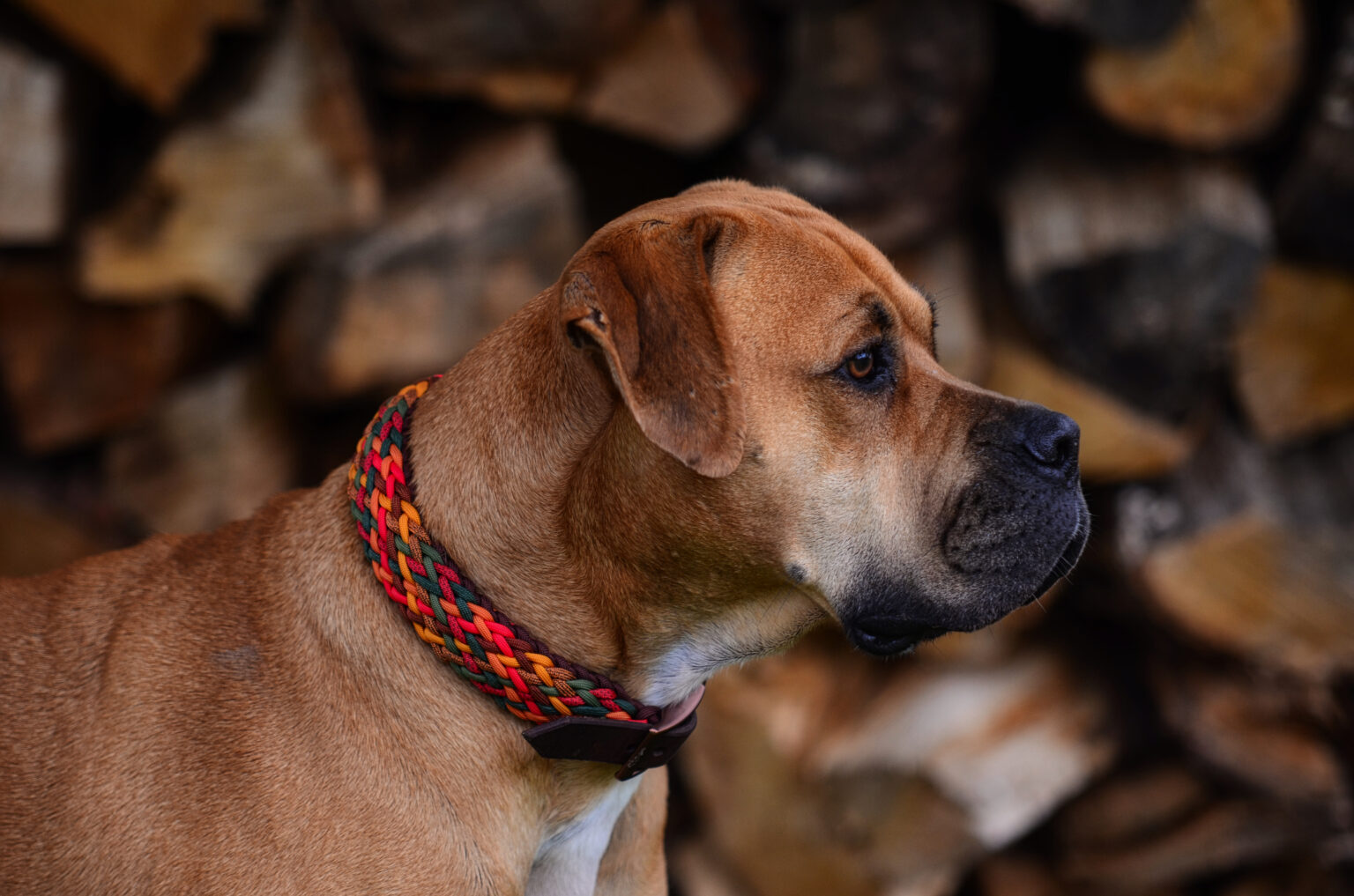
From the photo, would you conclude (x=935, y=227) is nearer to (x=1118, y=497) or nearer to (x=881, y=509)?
(x=1118, y=497)

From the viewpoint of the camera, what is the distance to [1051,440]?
2256 mm

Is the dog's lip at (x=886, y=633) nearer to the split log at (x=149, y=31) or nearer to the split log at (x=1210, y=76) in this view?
the split log at (x=1210, y=76)

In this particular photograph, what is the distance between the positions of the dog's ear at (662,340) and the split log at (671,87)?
1906mm

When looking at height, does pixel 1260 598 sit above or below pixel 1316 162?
below

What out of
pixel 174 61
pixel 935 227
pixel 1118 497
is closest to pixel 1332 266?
pixel 1118 497

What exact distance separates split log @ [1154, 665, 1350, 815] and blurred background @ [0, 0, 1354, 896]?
0.03ft

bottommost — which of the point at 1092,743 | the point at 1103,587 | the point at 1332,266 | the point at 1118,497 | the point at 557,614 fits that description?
the point at 1092,743

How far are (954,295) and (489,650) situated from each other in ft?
7.85

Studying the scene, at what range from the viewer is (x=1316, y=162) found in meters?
3.63

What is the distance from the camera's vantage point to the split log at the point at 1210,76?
351 cm

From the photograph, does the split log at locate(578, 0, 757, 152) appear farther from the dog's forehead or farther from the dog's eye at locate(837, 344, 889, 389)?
the dog's eye at locate(837, 344, 889, 389)

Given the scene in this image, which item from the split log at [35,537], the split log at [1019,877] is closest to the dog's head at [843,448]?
the split log at [1019,877]

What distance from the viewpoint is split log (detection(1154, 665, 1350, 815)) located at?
378 cm

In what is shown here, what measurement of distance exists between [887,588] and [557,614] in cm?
60
